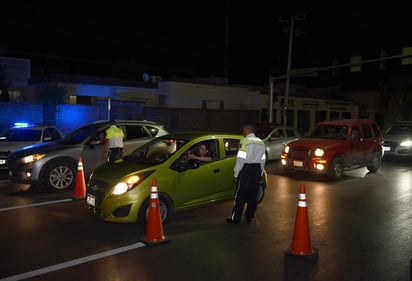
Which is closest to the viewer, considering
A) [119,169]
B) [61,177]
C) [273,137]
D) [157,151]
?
[119,169]

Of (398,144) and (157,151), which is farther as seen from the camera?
(398,144)

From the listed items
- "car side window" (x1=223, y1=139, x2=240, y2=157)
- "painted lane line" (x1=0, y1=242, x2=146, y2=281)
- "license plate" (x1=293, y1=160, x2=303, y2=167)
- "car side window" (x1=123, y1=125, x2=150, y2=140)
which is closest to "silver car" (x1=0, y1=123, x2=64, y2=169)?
"car side window" (x1=123, y1=125, x2=150, y2=140)

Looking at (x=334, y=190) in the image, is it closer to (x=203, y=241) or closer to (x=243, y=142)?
(x=243, y=142)

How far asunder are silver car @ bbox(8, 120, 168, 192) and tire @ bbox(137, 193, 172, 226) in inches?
159

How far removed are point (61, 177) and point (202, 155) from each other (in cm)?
411

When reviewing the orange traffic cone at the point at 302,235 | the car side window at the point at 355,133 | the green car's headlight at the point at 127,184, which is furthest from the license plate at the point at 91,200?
the car side window at the point at 355,133

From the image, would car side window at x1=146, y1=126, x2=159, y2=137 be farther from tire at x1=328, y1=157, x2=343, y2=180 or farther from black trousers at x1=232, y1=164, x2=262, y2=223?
black trousers at x1=232, y1=164, x2=262, y2=223

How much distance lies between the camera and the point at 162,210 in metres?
6.77

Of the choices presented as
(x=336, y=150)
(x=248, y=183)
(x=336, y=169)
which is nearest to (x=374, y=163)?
(x=336, y=169)

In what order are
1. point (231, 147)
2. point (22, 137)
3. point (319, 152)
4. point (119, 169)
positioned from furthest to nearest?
1. point (22, 137)
2. point (319, 152)
3. point (231, 147)
4. point (119, 169)

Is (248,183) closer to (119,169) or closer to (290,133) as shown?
(119,169)

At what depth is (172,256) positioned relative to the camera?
5504 mm

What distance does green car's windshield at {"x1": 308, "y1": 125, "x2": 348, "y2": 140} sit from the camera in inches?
497

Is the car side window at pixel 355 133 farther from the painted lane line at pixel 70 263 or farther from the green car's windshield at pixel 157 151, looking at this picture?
the painted lane line at pixel 70 263
